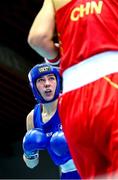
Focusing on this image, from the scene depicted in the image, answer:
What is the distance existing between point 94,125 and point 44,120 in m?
2.01

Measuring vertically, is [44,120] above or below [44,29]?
below

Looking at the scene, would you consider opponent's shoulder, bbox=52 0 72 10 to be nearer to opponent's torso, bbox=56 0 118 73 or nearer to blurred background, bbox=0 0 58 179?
opponent's torso, bbox=56 0 118 73

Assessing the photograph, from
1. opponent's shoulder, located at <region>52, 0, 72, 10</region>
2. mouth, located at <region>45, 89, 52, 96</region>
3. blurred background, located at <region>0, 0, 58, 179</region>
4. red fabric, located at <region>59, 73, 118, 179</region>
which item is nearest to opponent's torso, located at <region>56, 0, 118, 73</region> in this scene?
opponent's shoulder, located at <region>52, 0, 72, 10</region>

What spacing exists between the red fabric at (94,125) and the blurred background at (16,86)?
175 inches

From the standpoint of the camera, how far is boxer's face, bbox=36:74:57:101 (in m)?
3.28

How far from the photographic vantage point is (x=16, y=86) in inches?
289

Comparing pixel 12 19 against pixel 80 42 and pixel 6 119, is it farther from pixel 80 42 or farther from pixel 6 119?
pixel 80 42

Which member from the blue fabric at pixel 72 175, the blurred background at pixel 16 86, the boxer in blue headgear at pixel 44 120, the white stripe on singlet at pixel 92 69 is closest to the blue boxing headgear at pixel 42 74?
the boxer in blue headgear at pixel 44 120

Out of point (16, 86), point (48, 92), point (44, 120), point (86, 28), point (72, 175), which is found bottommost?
point (16, 86)

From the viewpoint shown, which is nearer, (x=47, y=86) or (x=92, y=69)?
(x=92, y=69)

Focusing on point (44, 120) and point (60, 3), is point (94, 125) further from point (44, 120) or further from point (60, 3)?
point (44, 120)

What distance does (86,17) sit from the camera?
1.50m

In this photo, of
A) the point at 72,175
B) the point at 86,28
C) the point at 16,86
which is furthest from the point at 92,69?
the point at 16,86

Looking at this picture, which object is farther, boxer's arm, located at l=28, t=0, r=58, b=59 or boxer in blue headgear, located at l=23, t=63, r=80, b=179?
boxer in blue headgear, located at l=23, t=63, r=80, b=179
